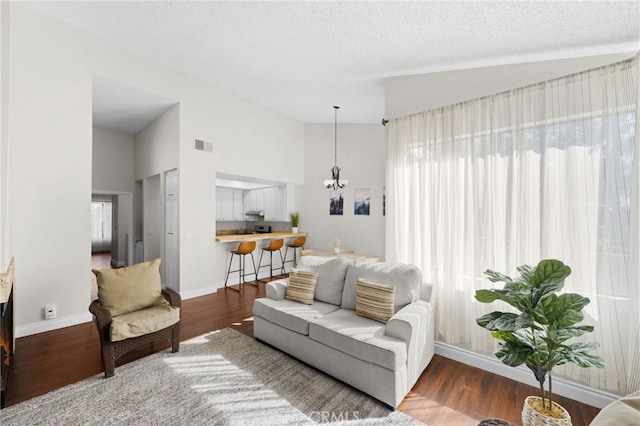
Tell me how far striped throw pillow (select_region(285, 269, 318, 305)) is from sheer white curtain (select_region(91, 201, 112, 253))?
36.0ft

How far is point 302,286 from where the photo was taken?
3.17 metres

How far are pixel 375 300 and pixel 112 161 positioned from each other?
6.70 m

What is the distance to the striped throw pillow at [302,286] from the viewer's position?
10.2 ft

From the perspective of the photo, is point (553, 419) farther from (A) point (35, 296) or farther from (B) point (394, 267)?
(A) point (35, 296)

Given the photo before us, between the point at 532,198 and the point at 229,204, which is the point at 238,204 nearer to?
the point at 229,204

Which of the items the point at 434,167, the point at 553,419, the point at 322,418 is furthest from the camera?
the point at 434,167

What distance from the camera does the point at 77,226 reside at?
3.53m

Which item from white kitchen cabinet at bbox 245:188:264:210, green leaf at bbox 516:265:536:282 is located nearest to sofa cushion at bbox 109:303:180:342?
green leaf at bbox 516:265:536:282

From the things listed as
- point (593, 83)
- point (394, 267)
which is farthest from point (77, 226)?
point (593, 83)

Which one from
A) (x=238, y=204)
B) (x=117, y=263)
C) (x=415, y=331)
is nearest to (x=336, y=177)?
(x=238, y=204)

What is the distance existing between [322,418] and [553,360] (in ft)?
5.16

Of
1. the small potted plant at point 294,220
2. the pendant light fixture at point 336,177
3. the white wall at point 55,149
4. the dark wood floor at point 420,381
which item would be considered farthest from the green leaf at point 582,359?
the small potted plant at point 294,220

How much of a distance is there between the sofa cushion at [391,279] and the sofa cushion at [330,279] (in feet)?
0.30

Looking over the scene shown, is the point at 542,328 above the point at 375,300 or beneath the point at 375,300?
above
